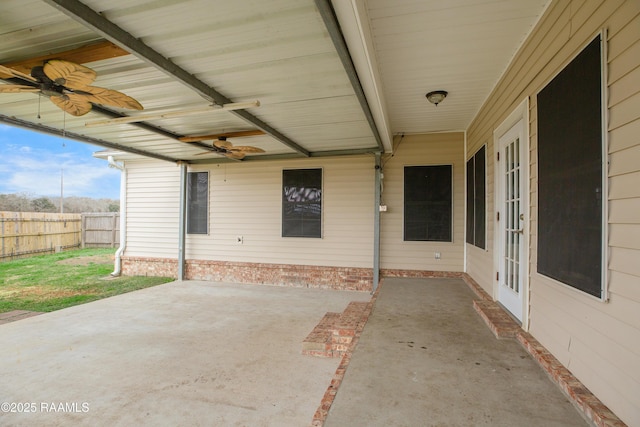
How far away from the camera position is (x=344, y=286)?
6.59 metres

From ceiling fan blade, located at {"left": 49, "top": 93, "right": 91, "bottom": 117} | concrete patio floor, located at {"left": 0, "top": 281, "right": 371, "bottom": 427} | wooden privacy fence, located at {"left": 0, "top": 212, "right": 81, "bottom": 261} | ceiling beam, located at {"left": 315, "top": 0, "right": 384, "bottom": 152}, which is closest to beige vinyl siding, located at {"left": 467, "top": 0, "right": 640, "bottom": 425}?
ceiling beam, located at {"left": 315, "top": 0, "right": 384, "bottom": 152}

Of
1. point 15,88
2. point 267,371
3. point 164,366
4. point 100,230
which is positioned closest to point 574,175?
point 267,371

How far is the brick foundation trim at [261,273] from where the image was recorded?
6.55m

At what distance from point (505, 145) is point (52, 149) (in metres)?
44.6

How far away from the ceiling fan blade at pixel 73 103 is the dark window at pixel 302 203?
4141mm

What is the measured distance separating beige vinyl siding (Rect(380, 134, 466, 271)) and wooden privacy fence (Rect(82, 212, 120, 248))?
37.5 ft

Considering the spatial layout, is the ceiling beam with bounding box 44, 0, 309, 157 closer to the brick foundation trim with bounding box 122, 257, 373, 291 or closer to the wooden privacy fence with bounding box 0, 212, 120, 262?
the brick foundation trim with bounding box 122, 257, 373, 291

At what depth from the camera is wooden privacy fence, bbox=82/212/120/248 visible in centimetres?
1248

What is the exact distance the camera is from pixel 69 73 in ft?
8.41

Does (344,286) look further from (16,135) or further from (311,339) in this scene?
(16,135)

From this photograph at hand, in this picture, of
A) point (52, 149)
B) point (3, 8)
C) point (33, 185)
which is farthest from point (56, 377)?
point (52, 149)

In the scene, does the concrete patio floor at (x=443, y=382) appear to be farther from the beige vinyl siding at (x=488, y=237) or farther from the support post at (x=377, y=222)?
the support post at (x=377, y=222)

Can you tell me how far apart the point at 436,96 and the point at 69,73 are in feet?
13.2

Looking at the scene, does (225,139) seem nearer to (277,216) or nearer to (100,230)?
(277,216)
